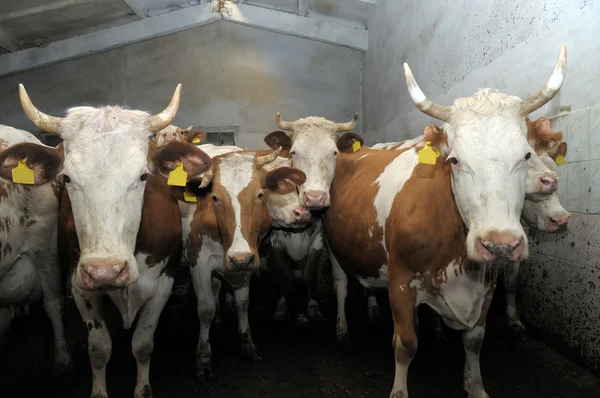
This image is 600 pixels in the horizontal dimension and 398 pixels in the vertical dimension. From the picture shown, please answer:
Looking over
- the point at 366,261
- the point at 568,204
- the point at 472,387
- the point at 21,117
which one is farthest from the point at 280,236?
the point at 21,117

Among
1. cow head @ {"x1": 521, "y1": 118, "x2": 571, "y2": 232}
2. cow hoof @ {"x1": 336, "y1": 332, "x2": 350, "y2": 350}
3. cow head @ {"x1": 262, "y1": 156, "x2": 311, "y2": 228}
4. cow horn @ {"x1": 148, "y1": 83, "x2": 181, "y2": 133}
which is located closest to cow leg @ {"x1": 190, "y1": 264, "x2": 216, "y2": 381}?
cow head @ {"x1": 262, "y1": 156, "x2": 311, "y2": 228}

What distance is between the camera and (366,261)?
349 cm

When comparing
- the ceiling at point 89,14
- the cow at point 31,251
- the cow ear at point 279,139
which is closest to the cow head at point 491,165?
the cow ear at point 279,139

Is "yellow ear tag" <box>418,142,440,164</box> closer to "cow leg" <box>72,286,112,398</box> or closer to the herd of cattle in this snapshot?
the herd of cattle

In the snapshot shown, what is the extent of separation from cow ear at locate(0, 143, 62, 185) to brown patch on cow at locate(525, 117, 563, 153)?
294cm

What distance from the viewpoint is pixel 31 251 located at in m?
3.37

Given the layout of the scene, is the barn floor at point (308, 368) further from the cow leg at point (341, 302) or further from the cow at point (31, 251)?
the cow at point (31, 251)

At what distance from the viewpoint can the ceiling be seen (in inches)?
328

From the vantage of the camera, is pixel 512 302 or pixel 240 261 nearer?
pixel 240 261

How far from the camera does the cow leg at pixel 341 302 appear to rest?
411 centimetres

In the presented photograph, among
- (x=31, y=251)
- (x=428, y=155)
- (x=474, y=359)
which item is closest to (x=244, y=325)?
(x=31, y=251)

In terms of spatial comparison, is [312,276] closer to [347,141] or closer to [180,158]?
[347,141]

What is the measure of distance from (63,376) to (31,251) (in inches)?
39.0

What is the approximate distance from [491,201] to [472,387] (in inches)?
57.3
